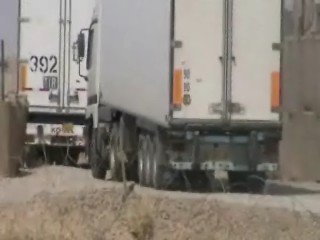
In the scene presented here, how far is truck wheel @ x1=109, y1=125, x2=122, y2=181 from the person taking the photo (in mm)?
20812

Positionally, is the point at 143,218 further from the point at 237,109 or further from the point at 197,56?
the point at 237,109

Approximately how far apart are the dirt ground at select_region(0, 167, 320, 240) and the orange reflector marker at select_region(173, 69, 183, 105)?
2.91m

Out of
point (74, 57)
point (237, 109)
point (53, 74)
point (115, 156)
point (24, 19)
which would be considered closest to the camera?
point (237, 109)

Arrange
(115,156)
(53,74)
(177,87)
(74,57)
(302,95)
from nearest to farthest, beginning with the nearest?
1. (177,87)
2. (115,156)
3. (302,95)
4. (74,57)
5. (53,74)

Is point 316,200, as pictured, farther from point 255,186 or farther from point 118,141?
point 118,141

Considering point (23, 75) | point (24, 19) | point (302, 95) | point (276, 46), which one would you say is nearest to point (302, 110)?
point (302, 95)

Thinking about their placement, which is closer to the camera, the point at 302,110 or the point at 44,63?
the point at 302,110

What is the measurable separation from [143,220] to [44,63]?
15.5 meters

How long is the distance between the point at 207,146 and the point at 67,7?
8.51 m

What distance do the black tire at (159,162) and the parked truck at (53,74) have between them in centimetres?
683

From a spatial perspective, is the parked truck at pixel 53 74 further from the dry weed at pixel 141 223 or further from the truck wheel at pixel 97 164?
the dry weed at pixel 141 223

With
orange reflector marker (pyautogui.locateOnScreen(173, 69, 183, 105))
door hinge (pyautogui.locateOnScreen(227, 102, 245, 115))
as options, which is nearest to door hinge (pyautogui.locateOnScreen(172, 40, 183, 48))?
orange reflector marker (pyautogui.locateOnScreen(173, 69, 183, 105))

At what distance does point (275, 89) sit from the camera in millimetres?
17953

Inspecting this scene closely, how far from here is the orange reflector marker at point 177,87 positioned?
17.8 metres
